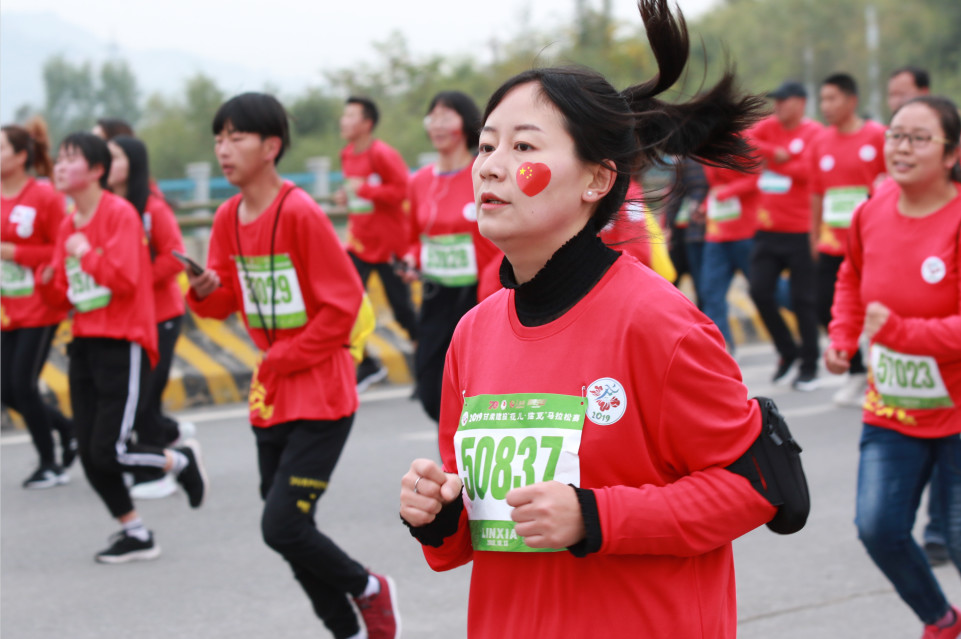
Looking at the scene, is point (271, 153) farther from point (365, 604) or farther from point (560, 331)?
point (560, 331)

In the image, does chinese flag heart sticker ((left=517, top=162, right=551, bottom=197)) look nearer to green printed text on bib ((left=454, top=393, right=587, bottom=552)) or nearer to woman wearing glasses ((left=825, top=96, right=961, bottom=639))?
green printed text on bib ((left=454, top=393, right=587, bottom=552))

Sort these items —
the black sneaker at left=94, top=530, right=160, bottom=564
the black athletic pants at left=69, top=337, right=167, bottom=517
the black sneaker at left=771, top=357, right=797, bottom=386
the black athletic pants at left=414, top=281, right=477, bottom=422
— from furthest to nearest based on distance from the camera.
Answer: the black sneaker at left=771, top=357, right=797, bottom=386
the black athletic pants at left=414, top=281, right=477, bottom=422
the black sneaker at left=94, top=530, right=160, bottom=564
the black athletic pants at left=69, top=337, right=167, bottom=517

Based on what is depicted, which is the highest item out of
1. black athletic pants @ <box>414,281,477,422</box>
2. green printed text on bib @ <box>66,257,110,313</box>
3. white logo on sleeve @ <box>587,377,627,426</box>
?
white logo on sleeve @ <box>587,377,627,426</box>

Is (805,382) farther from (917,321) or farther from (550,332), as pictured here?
(550,332)

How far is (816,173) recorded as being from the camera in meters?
8.91

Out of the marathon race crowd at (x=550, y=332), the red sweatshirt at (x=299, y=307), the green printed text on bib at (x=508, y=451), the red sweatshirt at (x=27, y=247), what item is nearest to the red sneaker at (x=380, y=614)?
the marathon race crowd at (x=550, y=332)

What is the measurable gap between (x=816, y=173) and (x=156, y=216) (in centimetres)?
490

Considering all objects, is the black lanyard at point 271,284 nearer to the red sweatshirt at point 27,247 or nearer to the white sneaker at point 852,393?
the red sweatshirt at point 27,247

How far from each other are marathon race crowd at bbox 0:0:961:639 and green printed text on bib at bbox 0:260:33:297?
0.7 inches

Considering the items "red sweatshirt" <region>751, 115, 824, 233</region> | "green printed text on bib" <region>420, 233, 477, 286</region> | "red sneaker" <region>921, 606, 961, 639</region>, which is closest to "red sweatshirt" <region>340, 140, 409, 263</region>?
"green printed text on bib" <region>420, 233, 477, 286</region>

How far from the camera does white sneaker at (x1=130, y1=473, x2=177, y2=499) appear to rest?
6637 millimetres

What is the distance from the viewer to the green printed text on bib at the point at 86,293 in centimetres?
548

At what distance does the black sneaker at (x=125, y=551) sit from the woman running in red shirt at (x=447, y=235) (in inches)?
63.9

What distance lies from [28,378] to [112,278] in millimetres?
1696
